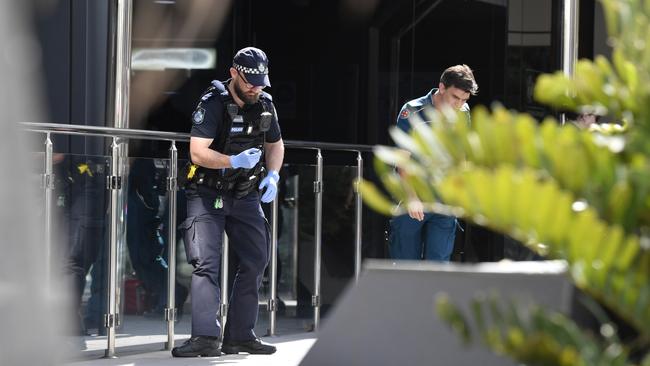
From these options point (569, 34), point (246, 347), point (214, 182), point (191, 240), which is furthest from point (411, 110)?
point (569, 34)

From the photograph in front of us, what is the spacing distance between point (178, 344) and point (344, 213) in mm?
1911

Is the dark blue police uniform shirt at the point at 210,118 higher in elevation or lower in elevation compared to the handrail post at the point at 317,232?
higher

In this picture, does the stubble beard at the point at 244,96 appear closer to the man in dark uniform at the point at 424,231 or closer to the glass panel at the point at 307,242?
the man in dark uniform at the point at 424,231

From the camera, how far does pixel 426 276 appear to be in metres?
3.38

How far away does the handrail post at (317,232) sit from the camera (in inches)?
355

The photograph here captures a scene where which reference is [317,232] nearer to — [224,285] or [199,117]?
[224,285]

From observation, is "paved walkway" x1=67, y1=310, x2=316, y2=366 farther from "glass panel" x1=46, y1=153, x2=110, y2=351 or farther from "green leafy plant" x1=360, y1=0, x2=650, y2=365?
"green leafy plant" x1=360, y1=0, x2=650, y2=365

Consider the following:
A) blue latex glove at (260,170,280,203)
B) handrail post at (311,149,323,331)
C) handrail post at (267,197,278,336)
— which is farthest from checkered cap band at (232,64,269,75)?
handrail post at (311,149,323,331)

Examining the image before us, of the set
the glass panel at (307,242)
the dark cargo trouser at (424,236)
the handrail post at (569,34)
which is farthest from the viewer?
the handrail post at (569,34)

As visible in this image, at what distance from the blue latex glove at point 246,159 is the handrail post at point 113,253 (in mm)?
712

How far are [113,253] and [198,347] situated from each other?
0.71 metres

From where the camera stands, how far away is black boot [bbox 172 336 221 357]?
742 cm

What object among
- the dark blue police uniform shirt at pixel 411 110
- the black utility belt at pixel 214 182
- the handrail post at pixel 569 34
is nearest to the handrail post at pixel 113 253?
the black utility belt at pixel 214 182

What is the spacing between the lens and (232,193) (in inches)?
289
